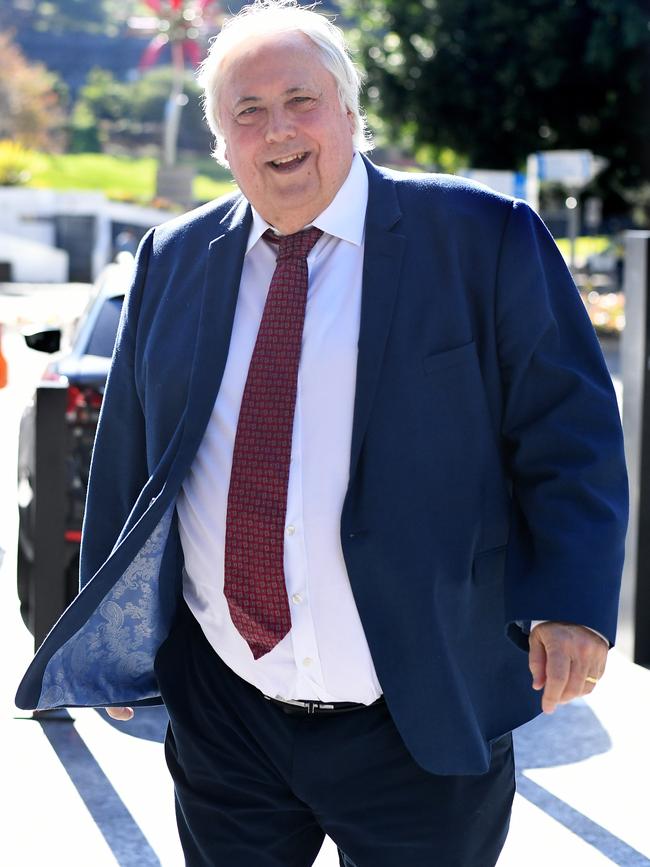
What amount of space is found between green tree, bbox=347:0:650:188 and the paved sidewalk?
1076 inches

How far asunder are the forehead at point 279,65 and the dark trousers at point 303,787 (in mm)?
965

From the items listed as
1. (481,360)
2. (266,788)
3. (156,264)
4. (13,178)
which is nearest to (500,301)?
(481,360)

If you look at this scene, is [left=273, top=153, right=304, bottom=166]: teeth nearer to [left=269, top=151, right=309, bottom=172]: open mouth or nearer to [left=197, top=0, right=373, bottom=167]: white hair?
[left=269, top=151, right=309, bottom=172]: open mouth

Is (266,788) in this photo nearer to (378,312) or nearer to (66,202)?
(378,312)

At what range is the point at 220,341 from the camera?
93.2 inches

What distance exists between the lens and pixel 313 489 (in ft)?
7.39

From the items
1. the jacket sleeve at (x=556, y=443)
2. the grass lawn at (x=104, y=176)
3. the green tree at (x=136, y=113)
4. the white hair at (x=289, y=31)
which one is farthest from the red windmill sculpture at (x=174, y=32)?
the green tree at (x=136, y=113)

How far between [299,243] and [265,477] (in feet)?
1.36

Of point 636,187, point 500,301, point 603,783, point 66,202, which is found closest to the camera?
point 500,301

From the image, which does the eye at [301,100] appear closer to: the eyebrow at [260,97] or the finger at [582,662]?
the eyebrow at [260,97]

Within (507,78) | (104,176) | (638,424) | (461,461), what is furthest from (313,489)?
(104,176)

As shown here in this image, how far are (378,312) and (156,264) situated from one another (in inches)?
20.5

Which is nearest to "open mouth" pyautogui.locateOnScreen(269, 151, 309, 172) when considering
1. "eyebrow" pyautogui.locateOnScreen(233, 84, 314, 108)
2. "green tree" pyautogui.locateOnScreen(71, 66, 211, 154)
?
"eyebrow" pyautogui.locateOnScreen(233, 84, 314, 108)

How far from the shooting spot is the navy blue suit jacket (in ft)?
7.16
